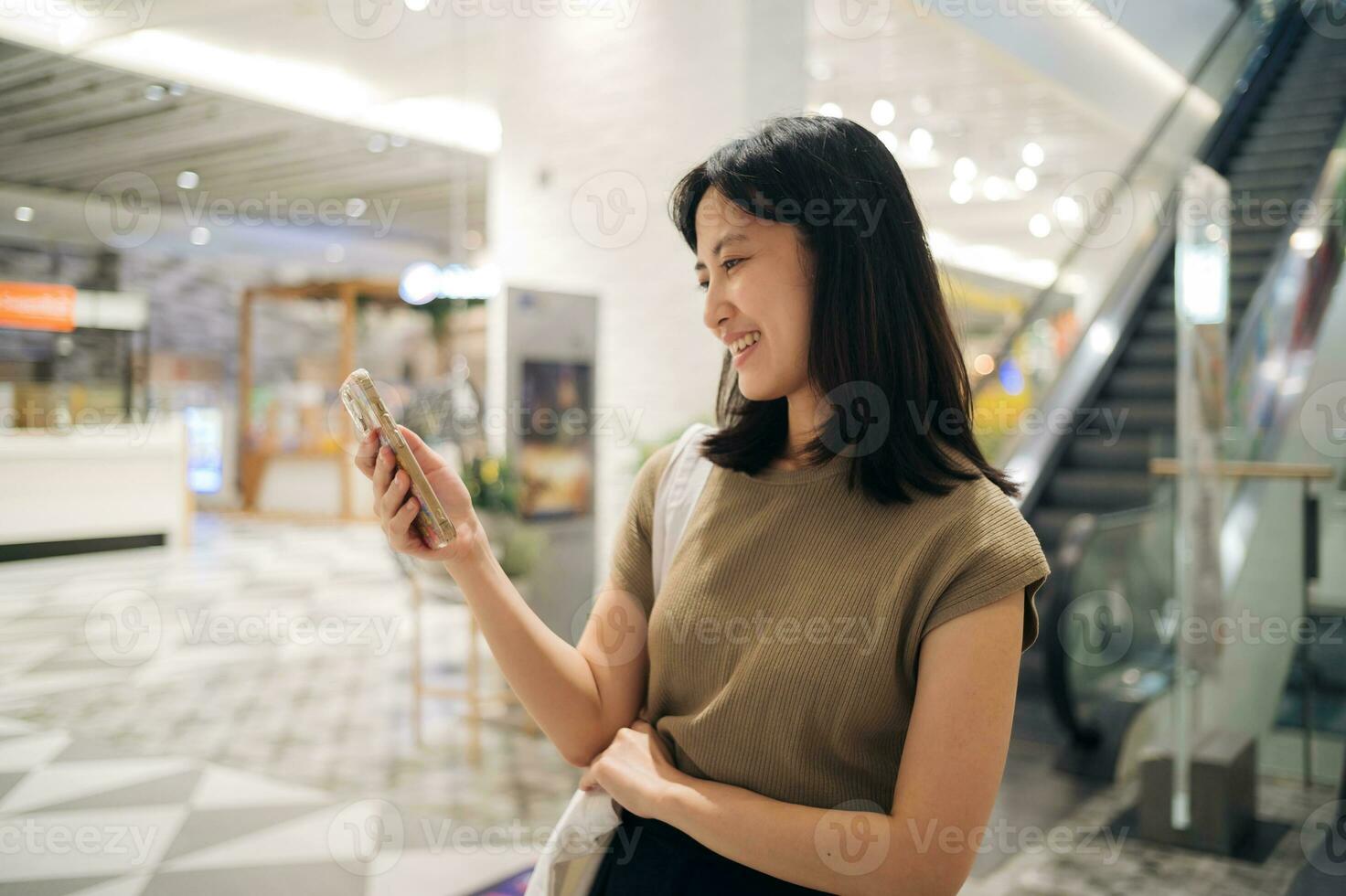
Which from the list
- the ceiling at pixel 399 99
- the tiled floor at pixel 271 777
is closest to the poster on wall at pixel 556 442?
the tiled floor at pixel 271 777

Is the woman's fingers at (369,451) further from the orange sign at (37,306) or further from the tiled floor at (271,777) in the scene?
the orange sign at (37,306)

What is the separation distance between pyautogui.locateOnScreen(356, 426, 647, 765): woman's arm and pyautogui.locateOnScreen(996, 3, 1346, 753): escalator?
3275 mm

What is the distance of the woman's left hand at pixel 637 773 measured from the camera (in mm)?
1188

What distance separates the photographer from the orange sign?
2.98 metres

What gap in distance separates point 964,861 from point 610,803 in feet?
1.36

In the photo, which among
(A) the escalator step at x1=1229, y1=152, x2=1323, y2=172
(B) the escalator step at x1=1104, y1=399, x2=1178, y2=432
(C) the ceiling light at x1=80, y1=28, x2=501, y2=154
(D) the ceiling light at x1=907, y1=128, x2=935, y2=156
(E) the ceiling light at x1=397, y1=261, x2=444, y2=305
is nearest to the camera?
(C) the ceiling light at x1=80, y1=28, x2=501, y2=154

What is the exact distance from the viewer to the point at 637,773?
122cm

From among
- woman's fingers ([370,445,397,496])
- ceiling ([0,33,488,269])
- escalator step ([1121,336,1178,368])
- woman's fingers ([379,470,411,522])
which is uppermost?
ceiling ([0,33,488,269])

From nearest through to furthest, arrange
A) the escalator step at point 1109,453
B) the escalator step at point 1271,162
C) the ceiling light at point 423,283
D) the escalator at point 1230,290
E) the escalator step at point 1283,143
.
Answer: the escalator at point 1230,290 < the escalator step at point 1109,453 < the escalator step at point 1271,162 < the escalator step at point 1283,143 < the ceiling light at point 423,283

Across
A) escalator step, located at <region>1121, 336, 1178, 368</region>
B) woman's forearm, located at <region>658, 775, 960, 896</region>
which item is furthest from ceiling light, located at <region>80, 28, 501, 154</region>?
escalator step, located at <region>1121, 336, 1178, 368</region>

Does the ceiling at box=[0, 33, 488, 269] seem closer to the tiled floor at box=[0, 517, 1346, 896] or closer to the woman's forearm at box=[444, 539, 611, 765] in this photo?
the tiled floor at box=[0, 517, 1346, 896]

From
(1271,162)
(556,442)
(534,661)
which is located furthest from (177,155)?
(1271,162)

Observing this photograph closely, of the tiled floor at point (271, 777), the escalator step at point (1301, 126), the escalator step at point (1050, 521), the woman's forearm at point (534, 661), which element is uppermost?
the escalator step at point (1301, 126)

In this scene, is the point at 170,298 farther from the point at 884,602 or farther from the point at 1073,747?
the point at 884,602
